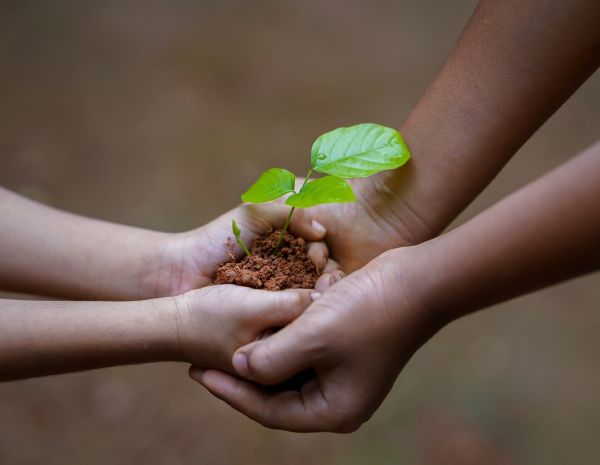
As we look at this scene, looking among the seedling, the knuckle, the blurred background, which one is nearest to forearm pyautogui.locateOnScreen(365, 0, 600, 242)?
the seedling

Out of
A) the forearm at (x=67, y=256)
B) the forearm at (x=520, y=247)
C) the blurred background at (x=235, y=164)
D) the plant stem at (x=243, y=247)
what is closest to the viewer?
the forearm at (x=520, y=247)

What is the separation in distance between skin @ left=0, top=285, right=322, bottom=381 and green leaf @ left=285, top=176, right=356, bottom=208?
147mm

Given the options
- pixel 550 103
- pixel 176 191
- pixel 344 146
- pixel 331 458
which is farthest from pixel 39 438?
pixel 550 103

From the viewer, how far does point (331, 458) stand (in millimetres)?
1824

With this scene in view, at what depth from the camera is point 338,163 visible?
1.05 meters

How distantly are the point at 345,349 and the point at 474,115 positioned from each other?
0.50m

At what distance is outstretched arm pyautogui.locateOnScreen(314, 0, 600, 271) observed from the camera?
3.31 feet

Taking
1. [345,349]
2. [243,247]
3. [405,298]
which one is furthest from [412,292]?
[243,247]

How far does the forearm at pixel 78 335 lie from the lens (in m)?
0.96

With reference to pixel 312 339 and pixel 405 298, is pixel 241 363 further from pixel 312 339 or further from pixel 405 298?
pixel 405 298

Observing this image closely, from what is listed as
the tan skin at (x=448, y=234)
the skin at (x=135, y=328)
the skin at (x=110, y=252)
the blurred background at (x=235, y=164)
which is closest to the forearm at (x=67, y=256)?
the skin at (x=110, y=252)

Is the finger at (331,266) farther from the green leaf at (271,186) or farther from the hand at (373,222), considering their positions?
the green leaf at (271,186)

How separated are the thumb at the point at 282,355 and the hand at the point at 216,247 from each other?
254mm

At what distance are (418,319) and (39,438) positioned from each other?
4.61ft
